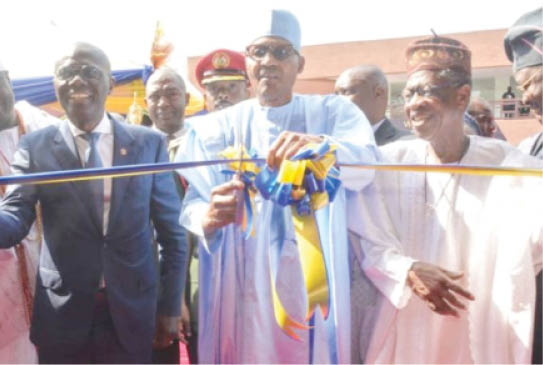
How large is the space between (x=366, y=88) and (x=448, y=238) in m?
1.73

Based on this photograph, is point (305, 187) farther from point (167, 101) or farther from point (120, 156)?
point (167, 101)

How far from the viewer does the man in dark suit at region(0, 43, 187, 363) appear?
2.52 meters

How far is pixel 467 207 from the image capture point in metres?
2.41

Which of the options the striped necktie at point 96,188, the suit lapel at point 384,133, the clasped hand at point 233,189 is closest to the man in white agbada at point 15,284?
the striped necktie at point 96,188

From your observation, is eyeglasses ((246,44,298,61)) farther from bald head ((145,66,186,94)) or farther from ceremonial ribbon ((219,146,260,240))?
bald head ((145,66,186,94))

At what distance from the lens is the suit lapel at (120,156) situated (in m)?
2.54

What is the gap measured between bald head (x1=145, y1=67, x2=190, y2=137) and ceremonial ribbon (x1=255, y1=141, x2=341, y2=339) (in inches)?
78.0

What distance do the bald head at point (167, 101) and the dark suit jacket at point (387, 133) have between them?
1326 mm

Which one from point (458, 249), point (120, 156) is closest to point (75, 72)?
point (120, 156)

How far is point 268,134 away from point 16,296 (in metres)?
1.39

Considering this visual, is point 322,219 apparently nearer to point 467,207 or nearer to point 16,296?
point 467,207

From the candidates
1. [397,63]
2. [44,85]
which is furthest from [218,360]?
[397,63]

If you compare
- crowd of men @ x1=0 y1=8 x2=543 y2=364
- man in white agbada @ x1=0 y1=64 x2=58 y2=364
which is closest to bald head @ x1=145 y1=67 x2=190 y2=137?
man in white agbada @ x1=0 y1=64 x2=58 y2=364

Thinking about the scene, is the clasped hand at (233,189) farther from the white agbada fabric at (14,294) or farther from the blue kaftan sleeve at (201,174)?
the white agbada fabric at (14,294)
